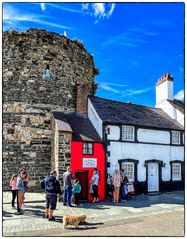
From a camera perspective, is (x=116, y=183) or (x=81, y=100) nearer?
(x=116, y=183)

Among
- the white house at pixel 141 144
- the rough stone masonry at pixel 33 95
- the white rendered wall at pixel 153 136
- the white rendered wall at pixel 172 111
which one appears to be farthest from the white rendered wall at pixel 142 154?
the rough stone masonry at pixel 33 95

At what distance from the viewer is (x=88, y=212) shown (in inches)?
430

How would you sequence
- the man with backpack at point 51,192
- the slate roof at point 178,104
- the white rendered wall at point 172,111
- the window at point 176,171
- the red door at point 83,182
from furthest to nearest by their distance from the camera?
the slate roof at point 178,104, the white rendered wall at point 172,111, the window at point 176,171, the red door at point 83,182, the man with backpack at point 51,192

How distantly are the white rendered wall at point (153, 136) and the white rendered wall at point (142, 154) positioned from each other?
0.33m

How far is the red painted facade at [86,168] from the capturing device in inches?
547

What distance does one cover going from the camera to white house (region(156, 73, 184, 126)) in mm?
20297

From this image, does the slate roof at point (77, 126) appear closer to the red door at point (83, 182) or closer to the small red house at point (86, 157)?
the small red house at point (86, 157)

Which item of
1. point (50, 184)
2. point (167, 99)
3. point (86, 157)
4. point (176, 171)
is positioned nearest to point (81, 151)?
point (86, 157)

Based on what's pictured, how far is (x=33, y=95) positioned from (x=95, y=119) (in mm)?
4066

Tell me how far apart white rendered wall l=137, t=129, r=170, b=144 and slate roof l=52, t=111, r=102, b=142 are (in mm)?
3087

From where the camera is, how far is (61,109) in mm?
16562

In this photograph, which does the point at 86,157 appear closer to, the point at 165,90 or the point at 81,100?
the point at 81,100

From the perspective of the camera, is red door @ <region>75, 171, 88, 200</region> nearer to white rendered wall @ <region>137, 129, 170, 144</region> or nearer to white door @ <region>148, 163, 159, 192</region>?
white rendered wall @ <region>137, 129, 170, 144</region>

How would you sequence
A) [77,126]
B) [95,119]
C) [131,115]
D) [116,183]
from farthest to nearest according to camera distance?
[131,115] → [95,119] → [77,126] → [116,183]
